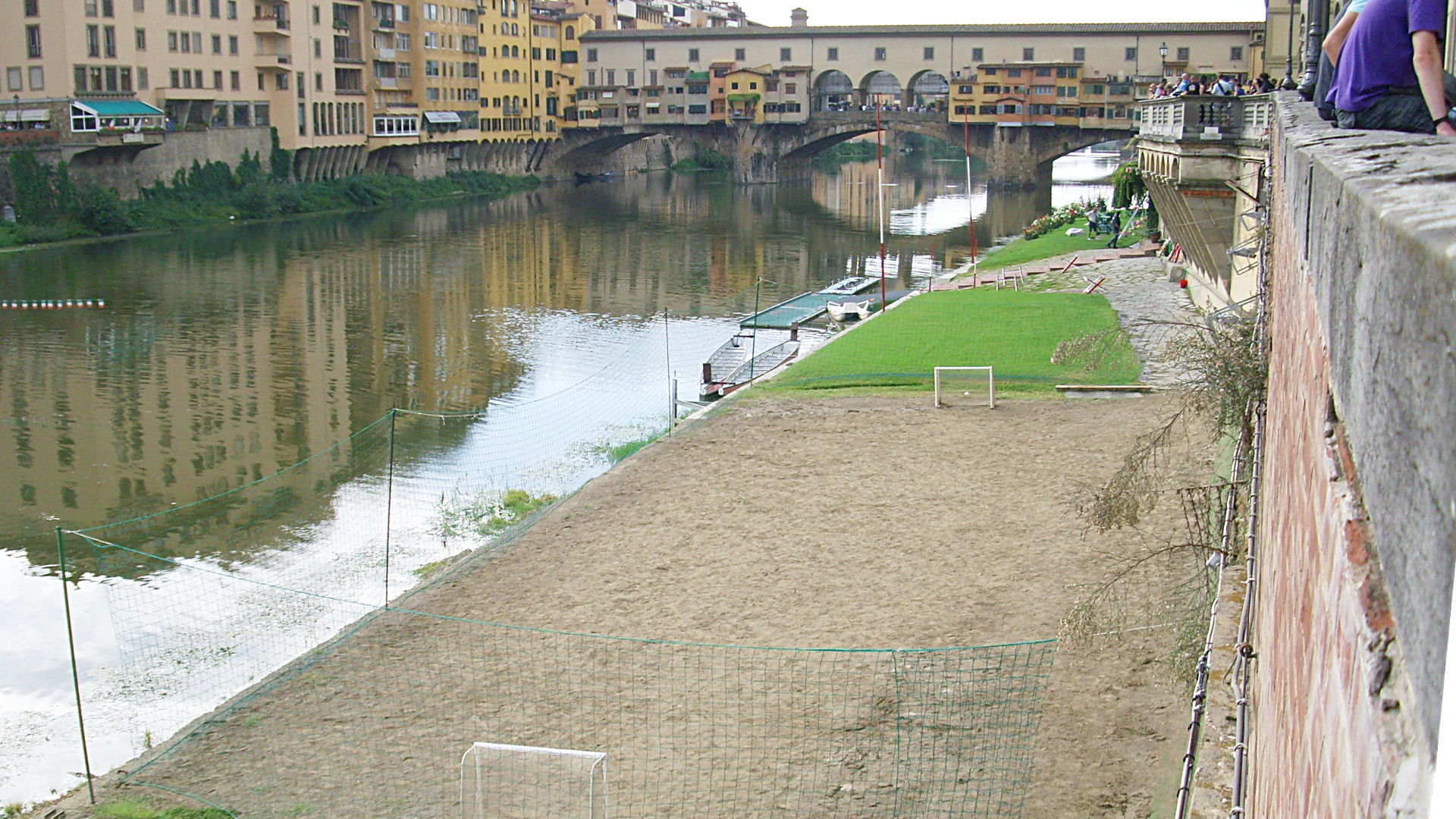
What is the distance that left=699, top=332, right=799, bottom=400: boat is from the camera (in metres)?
23.1

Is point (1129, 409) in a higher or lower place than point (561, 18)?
lower

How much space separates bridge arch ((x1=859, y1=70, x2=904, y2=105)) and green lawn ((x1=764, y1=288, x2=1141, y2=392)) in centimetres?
4373

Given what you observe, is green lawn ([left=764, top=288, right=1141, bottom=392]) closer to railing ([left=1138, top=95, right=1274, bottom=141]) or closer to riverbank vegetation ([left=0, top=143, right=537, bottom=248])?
railing ([left=1138, top=95, right=1274, bottom=141])

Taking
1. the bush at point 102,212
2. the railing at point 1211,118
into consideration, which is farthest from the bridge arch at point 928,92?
the railing at point 1211,118

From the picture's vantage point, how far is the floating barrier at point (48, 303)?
3259 centimetres

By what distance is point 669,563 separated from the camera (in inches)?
514

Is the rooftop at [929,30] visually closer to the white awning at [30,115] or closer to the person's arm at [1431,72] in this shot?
the white awning at [30,115]

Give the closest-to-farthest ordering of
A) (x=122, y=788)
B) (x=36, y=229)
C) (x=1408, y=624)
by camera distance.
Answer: (x=1408, y=624), (x=122, y=788), (x=36, y=229)

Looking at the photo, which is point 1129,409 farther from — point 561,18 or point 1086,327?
point 561,18

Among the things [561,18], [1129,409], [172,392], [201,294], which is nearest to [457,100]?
[561,18]

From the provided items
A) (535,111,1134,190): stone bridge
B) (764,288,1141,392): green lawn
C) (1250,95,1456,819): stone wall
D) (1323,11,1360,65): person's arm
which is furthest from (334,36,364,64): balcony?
(1250,95,1456,819): stone wall

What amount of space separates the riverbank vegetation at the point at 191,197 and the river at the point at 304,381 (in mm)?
1251

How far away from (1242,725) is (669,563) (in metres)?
8.27

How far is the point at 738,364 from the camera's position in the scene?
84.8ft
